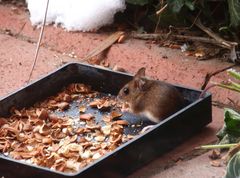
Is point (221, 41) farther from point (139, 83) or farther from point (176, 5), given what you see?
point (139, 83)

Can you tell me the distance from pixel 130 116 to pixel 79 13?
0.84 metres

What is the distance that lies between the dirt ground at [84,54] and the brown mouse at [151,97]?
0.15 metres

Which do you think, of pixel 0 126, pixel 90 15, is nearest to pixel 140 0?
pixel 90 15

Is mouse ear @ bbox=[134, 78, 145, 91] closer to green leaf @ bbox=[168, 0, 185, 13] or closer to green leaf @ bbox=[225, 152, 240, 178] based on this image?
green leaf @ bbox=[168, 0, 185, 13]

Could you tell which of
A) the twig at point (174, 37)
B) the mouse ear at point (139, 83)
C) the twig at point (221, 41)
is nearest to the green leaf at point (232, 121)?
the mouse ear at point (139, 83)

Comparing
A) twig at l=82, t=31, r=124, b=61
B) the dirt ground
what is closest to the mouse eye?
the dirt ground

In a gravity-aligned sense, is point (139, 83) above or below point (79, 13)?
below

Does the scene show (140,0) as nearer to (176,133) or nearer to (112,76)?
(112,76)

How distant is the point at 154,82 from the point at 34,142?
20.2 inches

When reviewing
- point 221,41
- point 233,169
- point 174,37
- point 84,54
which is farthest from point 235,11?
point 233,169

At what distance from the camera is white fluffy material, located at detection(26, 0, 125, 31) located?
3701 mm

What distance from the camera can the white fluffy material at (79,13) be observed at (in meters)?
3.70

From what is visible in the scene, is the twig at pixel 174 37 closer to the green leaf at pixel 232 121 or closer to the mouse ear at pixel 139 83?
the mouse ear at pixel 139 83

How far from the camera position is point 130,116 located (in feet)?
10.2
